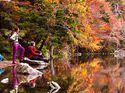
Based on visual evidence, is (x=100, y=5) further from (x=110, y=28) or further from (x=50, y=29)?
(x=50, y=29)

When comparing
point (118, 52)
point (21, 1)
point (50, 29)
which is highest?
point (21, 1)

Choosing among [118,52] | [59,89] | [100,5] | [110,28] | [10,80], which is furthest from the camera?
[118,52]

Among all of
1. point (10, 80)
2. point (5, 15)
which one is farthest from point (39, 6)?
point (10, 80)

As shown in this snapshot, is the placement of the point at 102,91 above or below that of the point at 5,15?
below

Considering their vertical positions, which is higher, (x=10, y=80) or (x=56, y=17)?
(x=56, y=17)

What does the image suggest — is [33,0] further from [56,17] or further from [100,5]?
[100,5]

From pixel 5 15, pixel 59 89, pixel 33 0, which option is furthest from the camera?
pixel 33 0

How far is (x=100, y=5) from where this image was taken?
128 ft

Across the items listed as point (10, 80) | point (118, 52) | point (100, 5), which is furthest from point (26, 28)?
point (118, 52)

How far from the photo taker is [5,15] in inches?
746

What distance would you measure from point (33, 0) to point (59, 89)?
32.1 ft

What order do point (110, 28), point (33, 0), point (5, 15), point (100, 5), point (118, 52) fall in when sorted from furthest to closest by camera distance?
point (118, 52) < point (110, 28) < point (100, 5) < point (33, 0) < point (5, 15)

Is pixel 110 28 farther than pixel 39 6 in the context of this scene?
Yes

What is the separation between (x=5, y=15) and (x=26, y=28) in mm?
1478
